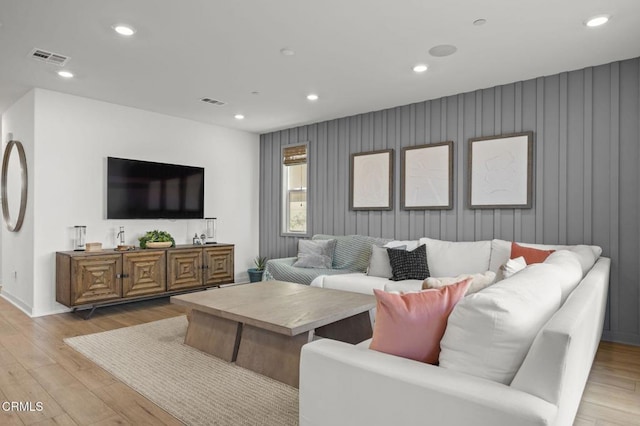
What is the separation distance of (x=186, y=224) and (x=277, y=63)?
9.69 feet

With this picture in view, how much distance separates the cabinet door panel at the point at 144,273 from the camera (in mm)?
4312

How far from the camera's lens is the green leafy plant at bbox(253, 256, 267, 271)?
6137mm

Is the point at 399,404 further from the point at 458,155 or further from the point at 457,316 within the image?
the point at 458,155

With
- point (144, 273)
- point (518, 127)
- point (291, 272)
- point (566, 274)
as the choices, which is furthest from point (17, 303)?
point (518, 127)

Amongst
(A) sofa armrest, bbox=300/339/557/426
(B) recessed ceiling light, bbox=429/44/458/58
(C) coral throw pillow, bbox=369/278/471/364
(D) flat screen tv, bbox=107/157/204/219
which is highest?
(B) recessed ceiling light, bbox=429/44/458/58

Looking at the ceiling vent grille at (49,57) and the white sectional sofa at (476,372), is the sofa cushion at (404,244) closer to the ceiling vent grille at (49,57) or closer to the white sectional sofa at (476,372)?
the white sectional sofa at (476,372)

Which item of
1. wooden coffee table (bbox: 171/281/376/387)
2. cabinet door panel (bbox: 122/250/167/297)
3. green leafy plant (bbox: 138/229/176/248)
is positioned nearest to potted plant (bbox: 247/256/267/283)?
green leafy plant (bbox: 138/229/176/248)

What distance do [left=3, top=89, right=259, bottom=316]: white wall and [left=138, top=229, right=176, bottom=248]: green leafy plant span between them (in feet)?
0.81

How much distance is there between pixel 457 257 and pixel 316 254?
170 centimetres

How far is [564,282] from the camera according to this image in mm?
1776

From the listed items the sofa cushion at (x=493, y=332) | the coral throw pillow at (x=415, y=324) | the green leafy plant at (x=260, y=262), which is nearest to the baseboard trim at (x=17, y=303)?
the green leafy plant at (x=260, y=262)

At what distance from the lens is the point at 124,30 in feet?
9.34

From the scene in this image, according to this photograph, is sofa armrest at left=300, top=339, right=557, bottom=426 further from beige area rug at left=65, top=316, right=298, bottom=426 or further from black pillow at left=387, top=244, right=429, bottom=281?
black pillow at left=387, top=244, right=429, bottom=281

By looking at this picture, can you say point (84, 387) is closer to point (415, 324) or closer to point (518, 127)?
point (415, 324)
